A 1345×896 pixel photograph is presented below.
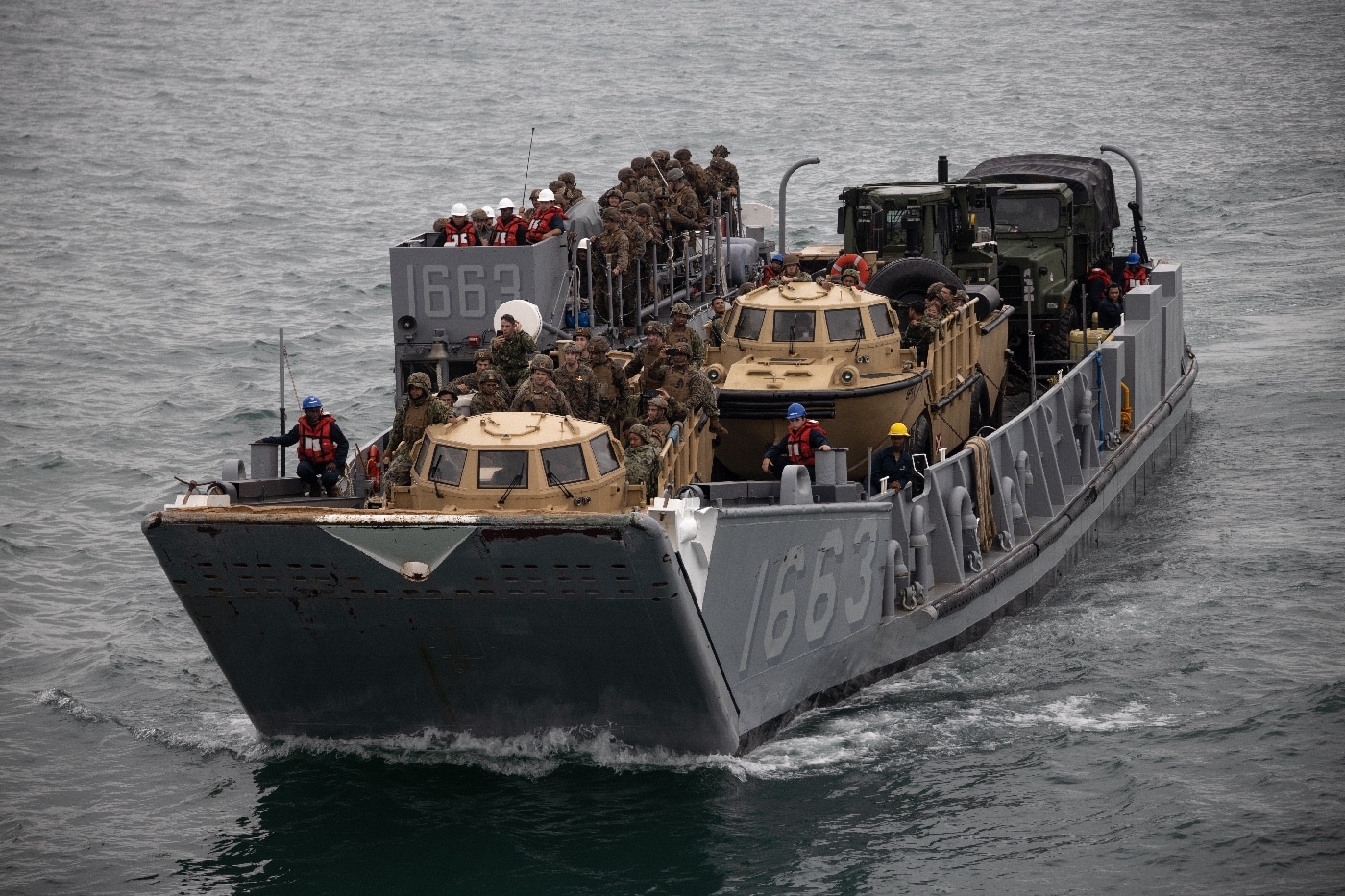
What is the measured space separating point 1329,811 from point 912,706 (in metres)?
4.21

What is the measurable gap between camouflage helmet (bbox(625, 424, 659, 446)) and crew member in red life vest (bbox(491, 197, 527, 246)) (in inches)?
270

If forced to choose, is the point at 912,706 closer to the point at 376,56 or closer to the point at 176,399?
the point at 176,399

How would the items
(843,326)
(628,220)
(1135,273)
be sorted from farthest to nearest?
(1135,273) → (628,220) → (843,326)

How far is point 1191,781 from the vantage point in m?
18.4

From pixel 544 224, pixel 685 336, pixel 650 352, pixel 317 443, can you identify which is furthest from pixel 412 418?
pixel 544 224

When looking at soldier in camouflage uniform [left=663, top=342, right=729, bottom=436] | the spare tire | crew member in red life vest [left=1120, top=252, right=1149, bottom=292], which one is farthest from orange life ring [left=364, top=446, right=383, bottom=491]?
crew member in red life vest [left=1120, top=252, right=1149, bottom=292]

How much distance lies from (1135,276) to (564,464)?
54.7ft

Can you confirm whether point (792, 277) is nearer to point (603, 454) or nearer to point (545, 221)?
point (545, 221)

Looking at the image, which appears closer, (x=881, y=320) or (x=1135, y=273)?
(x=881, y=320)

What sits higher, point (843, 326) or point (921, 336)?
point (843, 326)

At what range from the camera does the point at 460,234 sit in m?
24.5

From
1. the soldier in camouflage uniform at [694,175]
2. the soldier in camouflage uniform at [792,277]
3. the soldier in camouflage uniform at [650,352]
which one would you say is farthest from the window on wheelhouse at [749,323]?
the soldier in camouflage uniform at [694,175]

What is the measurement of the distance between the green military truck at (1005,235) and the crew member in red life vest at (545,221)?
13.1 feet

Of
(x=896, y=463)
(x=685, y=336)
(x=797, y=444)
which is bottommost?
(x=896, y=463)
